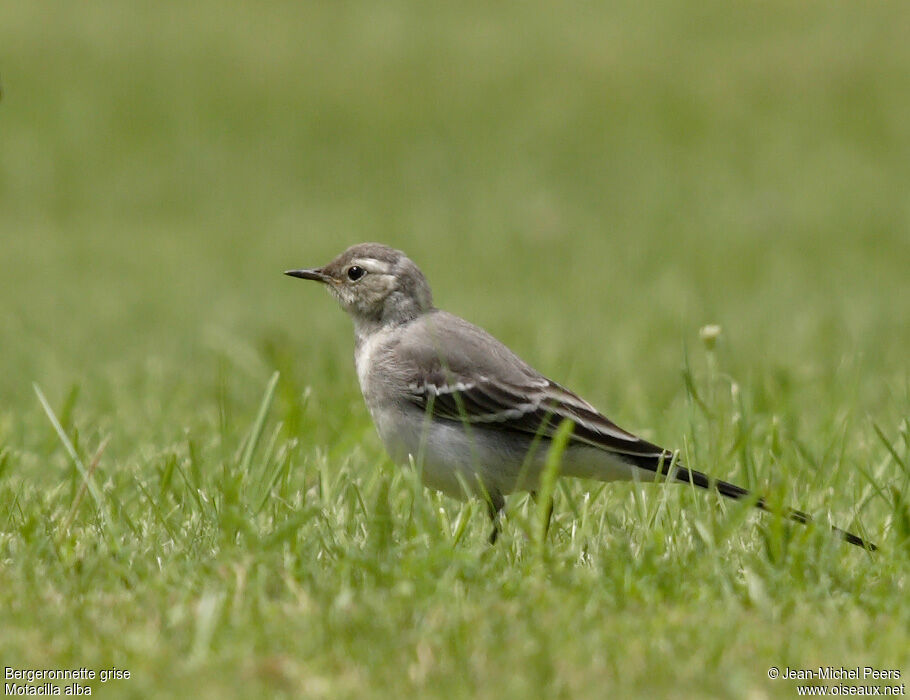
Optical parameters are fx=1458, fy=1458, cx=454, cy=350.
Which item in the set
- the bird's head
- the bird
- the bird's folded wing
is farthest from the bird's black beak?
the bird's folded wing

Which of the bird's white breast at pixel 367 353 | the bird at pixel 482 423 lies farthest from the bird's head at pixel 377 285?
the bird at pixel 482 423

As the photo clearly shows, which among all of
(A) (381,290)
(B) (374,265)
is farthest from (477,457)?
(B) (374,265)

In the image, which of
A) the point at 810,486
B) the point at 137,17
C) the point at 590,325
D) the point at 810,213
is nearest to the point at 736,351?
the point at 590,325

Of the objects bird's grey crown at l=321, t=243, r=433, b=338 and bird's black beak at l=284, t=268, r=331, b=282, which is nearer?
bird's grey crown at l=321, t=243, r=433, b=338

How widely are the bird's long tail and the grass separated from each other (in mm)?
86

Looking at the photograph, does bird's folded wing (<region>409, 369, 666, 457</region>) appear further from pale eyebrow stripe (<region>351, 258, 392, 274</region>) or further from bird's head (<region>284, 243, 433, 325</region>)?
pale eyebrow stripe (<region>351, 258, 392, 274</region>)

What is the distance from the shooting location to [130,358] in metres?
11.4

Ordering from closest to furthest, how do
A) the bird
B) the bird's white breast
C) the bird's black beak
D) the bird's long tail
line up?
the bird's long tail < the bird < the bird's white breast < the bird's black beak

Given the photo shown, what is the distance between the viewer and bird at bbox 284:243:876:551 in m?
5.87

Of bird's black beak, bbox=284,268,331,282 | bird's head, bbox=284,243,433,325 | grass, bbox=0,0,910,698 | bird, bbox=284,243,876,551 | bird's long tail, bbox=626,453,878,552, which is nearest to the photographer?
grass, bbox=0,0,910,698

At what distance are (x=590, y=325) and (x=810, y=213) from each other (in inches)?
236

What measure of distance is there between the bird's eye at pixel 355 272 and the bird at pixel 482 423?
17.0 inches

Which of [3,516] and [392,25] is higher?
[392,25]

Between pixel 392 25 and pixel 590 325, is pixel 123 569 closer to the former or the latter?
pixel 590 325
